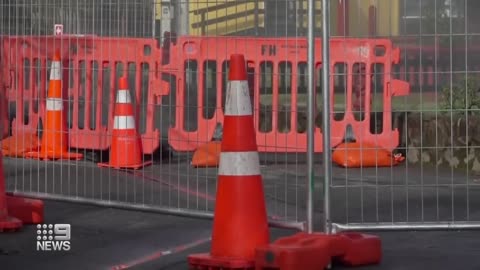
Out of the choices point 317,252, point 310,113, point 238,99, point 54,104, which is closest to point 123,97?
point 54,104

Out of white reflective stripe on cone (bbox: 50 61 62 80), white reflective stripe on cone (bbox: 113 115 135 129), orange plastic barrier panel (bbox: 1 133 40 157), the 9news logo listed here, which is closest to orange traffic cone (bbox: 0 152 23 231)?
the 9news logo

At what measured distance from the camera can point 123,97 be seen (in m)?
9.41

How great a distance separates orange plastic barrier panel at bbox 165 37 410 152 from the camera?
7719 mm

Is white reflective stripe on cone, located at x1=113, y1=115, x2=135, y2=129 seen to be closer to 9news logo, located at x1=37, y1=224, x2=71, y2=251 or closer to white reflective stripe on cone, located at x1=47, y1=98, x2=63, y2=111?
white reflective stripe on cone, located at x1=47, y1=98, x2=63, y2=111

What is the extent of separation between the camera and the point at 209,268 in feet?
21.1

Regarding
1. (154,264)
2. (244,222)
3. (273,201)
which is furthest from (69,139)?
(244,222)

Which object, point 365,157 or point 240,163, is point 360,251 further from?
point 365,157

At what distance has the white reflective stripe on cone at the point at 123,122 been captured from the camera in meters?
9.52

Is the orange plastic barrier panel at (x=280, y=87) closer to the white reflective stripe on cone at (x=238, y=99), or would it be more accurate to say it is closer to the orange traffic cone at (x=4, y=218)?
the white reflective stripe on cone at (x=238, y=99)

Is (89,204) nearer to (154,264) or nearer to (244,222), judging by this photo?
(154,264)

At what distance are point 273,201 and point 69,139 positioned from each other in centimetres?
190

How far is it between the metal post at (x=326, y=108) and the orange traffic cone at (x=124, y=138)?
2043 millimetres

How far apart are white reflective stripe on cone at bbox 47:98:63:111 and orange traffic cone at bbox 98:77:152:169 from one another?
1.47 ft

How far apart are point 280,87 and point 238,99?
1.55 meters
